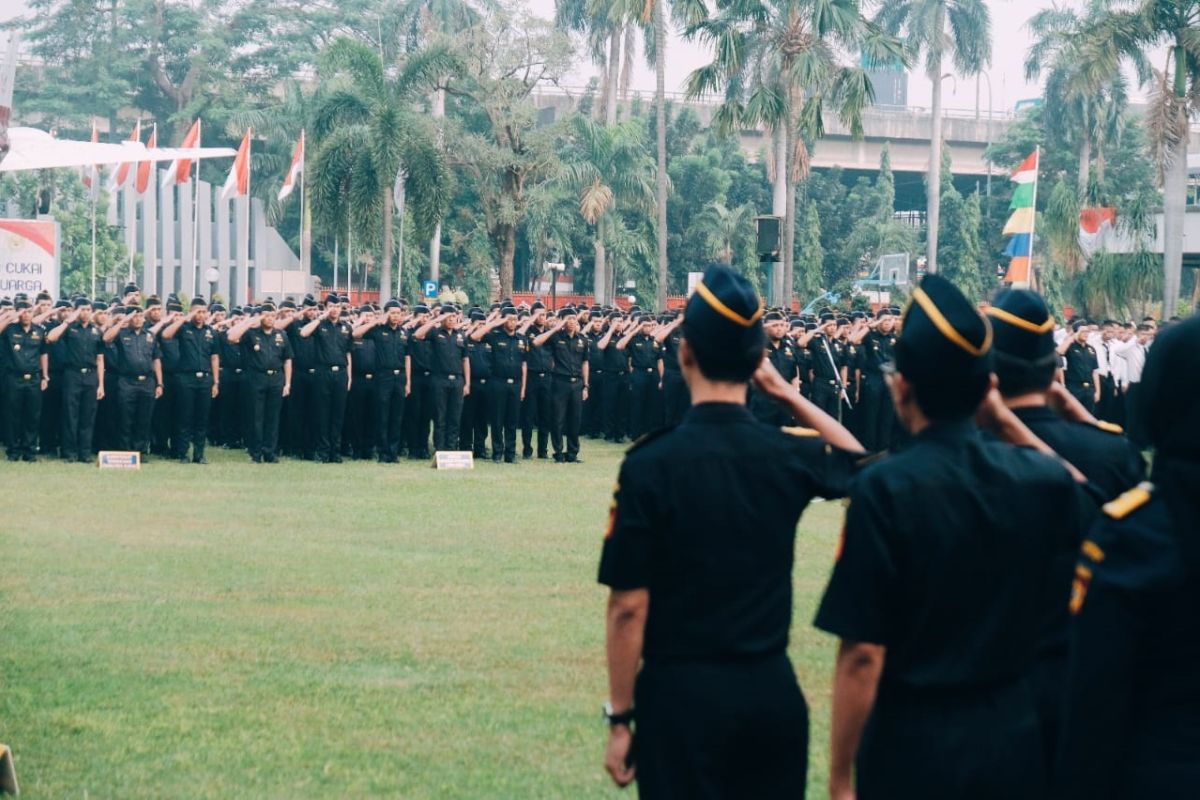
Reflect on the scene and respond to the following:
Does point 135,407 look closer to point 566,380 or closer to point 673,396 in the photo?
point 566,380

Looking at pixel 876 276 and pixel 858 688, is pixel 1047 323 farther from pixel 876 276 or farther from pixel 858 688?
pixel 876 276

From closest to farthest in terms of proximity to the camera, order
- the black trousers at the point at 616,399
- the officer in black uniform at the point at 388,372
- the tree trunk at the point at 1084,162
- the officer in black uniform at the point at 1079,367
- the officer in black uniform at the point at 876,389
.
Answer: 1. the officer in black uniform at the point at 388,372
2. the officer in black uniform at the point at 1079,367
3. the officer in black uniform at the point at 876,389
4. the black trousers at the point at 616,399
5. the tree trunk at the point at 1084,162

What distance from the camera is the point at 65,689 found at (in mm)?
8383

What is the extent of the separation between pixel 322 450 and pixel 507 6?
25264 mm

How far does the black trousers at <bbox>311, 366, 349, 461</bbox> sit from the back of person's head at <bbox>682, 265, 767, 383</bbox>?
1670cm

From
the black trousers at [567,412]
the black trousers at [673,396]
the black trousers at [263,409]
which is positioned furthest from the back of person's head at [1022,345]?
the black trousers at [673,396]

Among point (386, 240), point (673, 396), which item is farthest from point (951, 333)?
point (386, 240)

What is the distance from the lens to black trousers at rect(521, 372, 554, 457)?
21.8 meters

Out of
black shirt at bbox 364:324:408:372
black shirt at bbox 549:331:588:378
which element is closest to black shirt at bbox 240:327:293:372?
black shirt at bbox 364:324:408:372

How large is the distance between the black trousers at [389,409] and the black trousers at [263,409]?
3.96 ft

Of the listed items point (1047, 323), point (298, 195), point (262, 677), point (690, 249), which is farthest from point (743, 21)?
point (1047, 323)

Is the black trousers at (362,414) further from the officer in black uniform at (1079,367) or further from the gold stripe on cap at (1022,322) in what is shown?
the gold stripe on cap at (1022,322)

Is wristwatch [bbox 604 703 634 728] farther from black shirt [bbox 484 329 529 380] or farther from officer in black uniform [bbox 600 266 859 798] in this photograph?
black shirt [bbox 484 329 529 380]

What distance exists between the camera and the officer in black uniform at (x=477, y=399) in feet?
70.7
